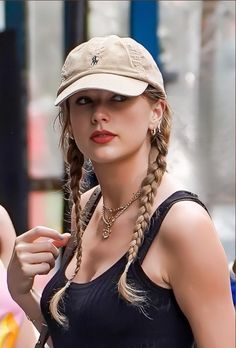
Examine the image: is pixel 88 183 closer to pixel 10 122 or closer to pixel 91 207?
pixel 91 207

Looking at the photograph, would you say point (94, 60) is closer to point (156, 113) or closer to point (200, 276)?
point (156, 113)

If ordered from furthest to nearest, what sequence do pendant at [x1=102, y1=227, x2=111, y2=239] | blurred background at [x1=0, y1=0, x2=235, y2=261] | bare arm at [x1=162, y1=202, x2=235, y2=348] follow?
blurred background at [x1=0, y1=0, x2=235, y2=261]
pendant at [x1=102, y1=227, x2=111, y2=239]
bare arm at [x1=162, y1=202, x2=235, y2=348]

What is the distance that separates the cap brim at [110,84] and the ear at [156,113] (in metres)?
0.07

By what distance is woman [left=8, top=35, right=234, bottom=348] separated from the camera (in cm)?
148

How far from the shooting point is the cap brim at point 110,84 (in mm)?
1520

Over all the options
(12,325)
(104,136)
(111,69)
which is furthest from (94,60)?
(12,325)

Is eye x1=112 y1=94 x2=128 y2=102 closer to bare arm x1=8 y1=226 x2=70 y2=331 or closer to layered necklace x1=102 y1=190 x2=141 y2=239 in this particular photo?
layered necklace x1=102 y1=190 x2=141 y2=239

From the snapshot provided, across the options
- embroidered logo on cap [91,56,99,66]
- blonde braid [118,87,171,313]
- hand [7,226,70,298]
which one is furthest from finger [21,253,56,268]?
embroidered logo on cap [91,56,99,66]

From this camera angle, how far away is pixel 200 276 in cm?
146

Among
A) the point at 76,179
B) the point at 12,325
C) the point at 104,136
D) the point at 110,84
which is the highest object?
the point at 110,84

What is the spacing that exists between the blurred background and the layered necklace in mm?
2293

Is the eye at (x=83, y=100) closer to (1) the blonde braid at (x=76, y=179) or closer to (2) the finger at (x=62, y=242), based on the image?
(1) the blonde braid at (x=76, y=179)

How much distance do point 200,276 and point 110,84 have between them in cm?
45

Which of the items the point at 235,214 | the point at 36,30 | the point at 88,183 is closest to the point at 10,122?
the point at 36,30
